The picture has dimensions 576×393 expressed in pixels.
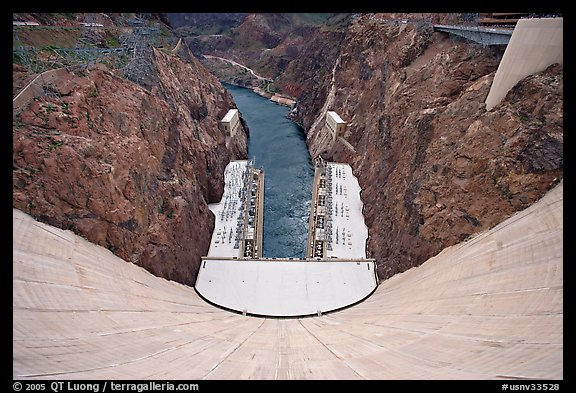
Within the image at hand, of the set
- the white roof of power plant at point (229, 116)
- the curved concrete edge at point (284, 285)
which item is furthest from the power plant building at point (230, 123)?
the curved concrete edge at point (284, 285)

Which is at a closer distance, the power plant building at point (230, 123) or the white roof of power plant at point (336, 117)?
the white roof of power plant at point (336, 117)

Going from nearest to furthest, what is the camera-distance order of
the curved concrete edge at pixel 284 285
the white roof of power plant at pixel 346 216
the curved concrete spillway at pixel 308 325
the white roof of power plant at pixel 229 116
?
the curved concrete spillway at pixel 308 325, the curved concrete edge at pixel 284 285, the white roof of power plant at pixel 346 216, the white roof of power plant at pixel 229 116

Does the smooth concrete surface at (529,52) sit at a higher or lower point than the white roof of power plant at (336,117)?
lower

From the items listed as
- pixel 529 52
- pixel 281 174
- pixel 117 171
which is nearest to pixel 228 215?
pixel 117 171

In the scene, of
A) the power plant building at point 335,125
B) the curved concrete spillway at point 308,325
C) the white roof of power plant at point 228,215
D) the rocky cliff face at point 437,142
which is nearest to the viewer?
the curved concrete spillway at point 308,325

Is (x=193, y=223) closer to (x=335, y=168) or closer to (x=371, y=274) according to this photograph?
(x=371, y=274)

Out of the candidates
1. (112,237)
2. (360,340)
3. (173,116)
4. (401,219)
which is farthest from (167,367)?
(173,116)

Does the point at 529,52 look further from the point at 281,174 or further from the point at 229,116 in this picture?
the point at 229,116

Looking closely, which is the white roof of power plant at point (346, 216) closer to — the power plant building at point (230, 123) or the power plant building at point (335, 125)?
the power plant building at point (335, 125)
